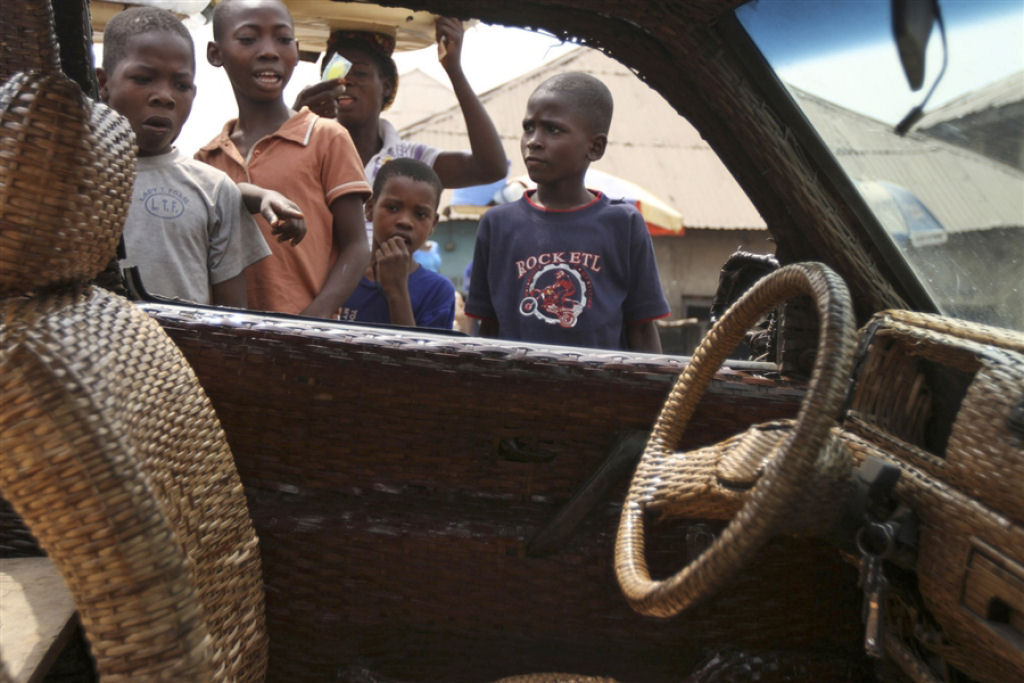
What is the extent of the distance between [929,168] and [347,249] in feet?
5.61

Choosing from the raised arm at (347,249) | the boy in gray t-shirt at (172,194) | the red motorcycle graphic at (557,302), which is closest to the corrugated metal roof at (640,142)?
the raised arm at (347,249)

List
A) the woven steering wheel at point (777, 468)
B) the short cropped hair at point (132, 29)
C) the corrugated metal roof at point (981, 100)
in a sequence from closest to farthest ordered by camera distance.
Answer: the woven steering wheel at point (777, 468) → the corrugated metal roof at point (981, 100) → the short cropped hair at point (132, 29)

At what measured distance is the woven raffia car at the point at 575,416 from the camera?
1.17 meters

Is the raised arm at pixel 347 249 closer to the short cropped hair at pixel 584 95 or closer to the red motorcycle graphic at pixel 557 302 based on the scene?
the red motorcycle graphic at pixel 557 302

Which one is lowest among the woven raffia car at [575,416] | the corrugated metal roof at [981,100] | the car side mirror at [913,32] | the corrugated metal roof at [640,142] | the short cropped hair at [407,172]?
the woven raffia car at [575,416]

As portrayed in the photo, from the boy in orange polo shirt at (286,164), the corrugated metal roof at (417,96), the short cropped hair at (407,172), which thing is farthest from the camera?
the corrugated metal roof at (417,96)

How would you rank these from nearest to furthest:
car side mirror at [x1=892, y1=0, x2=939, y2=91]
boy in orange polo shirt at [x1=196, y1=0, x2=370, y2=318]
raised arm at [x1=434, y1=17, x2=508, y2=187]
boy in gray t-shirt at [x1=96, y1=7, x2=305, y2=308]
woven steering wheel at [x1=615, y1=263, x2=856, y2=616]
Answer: woven steering wheel at [x1=615, y1=263, x2=856, y2=616] < car side mirror at [x1=892, y1=0, x2=939, y2=91] < boy in gray t-shirt at [x1=96, y1=7, x2=305, y2=308] < boy in orange polo shirt at [x1=196, y1=0, x2=370, y2=318] < raised arm at [x1=434, y1=17, x2=508, y2=187]

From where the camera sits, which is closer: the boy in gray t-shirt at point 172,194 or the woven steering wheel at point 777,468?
the woven steering wheel at point 777,468

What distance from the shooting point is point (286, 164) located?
267 cm

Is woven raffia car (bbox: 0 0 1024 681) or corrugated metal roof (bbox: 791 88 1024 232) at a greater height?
corrugated metal roof (bbox: 791 88 1024 232)

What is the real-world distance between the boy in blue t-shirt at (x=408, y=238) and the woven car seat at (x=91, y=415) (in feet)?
5.47

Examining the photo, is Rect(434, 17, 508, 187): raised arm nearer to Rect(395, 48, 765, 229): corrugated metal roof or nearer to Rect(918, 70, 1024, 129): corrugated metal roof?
Rect(918, 70, 1024, 129): corrugated metal roof

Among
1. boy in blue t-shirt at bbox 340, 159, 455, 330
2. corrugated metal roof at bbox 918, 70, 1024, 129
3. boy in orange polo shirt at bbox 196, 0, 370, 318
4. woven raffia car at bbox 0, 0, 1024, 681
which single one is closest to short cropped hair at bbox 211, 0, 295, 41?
boy in orange polo shirt at bbox 196, 0, 370, 318

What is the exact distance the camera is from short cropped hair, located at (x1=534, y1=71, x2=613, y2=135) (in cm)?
273
